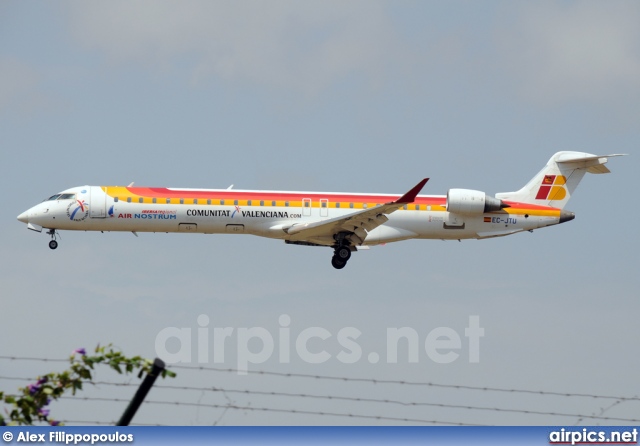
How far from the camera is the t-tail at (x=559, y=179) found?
152 ft

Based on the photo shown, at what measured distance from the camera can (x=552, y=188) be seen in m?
46.8

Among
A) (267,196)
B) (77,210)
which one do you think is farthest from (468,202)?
(77,210)

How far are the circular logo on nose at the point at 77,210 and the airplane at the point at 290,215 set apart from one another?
38mm

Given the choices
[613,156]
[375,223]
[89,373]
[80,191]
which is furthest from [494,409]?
[613,156]

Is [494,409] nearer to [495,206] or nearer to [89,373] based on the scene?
[89,373]

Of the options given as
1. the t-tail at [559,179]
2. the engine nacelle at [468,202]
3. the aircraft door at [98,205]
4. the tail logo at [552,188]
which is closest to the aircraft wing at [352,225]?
the engine nacelle at [468,202]

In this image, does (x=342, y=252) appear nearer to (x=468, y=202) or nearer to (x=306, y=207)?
(x=306, y=207)

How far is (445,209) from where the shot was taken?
43.3 m

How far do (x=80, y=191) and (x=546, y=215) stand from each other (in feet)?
62.6

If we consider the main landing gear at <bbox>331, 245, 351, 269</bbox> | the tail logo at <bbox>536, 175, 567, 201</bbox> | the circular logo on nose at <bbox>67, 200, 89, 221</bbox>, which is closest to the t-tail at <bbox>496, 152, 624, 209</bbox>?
the tail logo at <bbox>536, 175, 567, 201</bbox>

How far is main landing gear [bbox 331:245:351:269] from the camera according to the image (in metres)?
42.0

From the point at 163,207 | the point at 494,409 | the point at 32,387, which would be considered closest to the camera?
the point at 32,387

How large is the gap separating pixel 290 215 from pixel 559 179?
12680 mm

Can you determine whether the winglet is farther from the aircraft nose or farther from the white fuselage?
the aircraft nose
